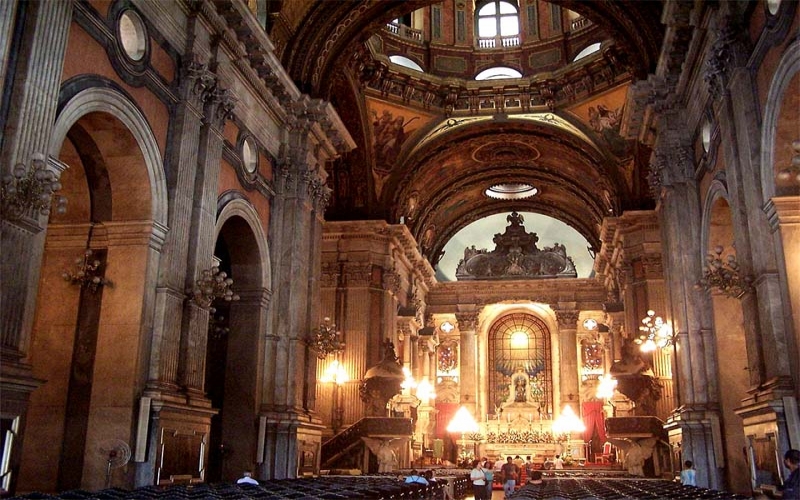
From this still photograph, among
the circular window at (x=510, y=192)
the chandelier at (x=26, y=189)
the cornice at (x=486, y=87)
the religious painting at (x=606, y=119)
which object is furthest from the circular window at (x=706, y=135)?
the circular window at (x=510, y=192)

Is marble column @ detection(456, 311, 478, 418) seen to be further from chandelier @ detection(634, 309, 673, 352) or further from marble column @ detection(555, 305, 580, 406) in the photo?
chandelier @ detection(634, 309, 673, 352)

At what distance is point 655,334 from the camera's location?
15352 millimetres

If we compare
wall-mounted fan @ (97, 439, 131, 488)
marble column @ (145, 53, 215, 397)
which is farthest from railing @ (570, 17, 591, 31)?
wall-mounted fan @ (97, 439, 131, 488)

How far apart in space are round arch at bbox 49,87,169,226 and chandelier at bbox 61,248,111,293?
1.03 metres

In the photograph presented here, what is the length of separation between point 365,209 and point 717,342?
42.4 ft

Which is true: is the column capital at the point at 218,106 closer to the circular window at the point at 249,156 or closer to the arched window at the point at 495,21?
the circular window at the point at 249,156

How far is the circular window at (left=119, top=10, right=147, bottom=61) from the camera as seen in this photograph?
31.7ft

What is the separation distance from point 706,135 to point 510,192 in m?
19.6

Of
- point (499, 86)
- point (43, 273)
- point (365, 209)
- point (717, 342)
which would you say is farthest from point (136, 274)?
point (499, 86)

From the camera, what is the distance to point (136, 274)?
9.92 meters

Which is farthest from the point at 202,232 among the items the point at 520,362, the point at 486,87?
the point at 520,362

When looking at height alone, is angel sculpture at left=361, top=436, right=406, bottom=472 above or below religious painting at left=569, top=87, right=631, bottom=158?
below

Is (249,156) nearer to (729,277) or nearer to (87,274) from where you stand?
(87,274)

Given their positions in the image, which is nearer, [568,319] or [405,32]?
[405,32]
